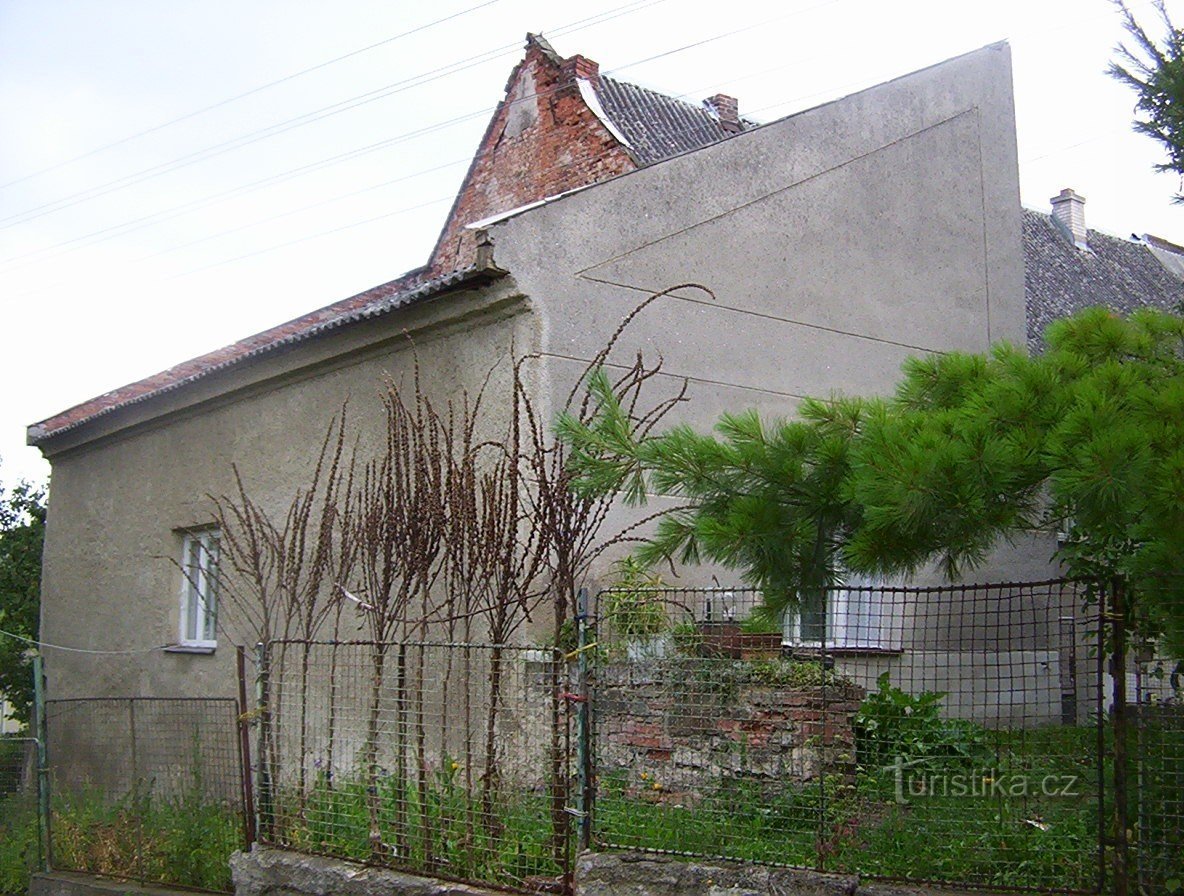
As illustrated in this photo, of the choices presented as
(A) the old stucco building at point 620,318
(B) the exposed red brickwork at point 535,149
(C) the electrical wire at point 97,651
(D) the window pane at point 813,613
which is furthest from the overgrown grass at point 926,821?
(B) the exposed red brickwork at point 535,149

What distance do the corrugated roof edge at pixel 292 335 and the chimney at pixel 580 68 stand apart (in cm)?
698

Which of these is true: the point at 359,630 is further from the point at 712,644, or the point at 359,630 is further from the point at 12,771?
the point at 712,644

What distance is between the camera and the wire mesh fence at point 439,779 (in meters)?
7.12

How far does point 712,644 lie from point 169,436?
8.08 metres

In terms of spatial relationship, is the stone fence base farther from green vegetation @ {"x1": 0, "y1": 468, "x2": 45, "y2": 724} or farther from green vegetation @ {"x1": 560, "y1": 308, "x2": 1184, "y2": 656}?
green vegetation @ {"x1": 0, "y1": 468, "x2": 45, "y2": 724}

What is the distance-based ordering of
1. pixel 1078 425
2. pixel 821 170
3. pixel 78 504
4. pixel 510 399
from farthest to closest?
1. pixel 78 504
2. pixel 821 170
3. pixel 510 399
4. pixel 1078 425

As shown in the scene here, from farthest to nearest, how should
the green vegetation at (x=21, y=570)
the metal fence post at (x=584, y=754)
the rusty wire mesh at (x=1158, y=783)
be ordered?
the green vegetation at (x=21, y=570)
the metal fence post at (x=584, y=754)
the rusty wire mesh at (x=1158, y=783)

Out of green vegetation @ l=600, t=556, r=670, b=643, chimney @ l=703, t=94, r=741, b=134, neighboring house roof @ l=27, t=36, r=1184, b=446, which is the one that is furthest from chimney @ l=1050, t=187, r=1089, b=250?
green vegetation @ l=600, t=556, r=670, b=643

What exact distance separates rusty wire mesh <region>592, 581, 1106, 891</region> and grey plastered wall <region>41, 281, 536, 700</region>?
3.69 metres

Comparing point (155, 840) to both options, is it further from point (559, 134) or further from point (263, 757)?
point (559, 134)

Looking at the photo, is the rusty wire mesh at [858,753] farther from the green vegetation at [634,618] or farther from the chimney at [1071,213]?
the chimney at [1071,213]

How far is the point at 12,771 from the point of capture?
10.6 metres

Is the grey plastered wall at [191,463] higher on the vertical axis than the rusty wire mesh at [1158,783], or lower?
higher

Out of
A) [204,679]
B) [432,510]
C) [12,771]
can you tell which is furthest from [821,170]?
[12,771]
